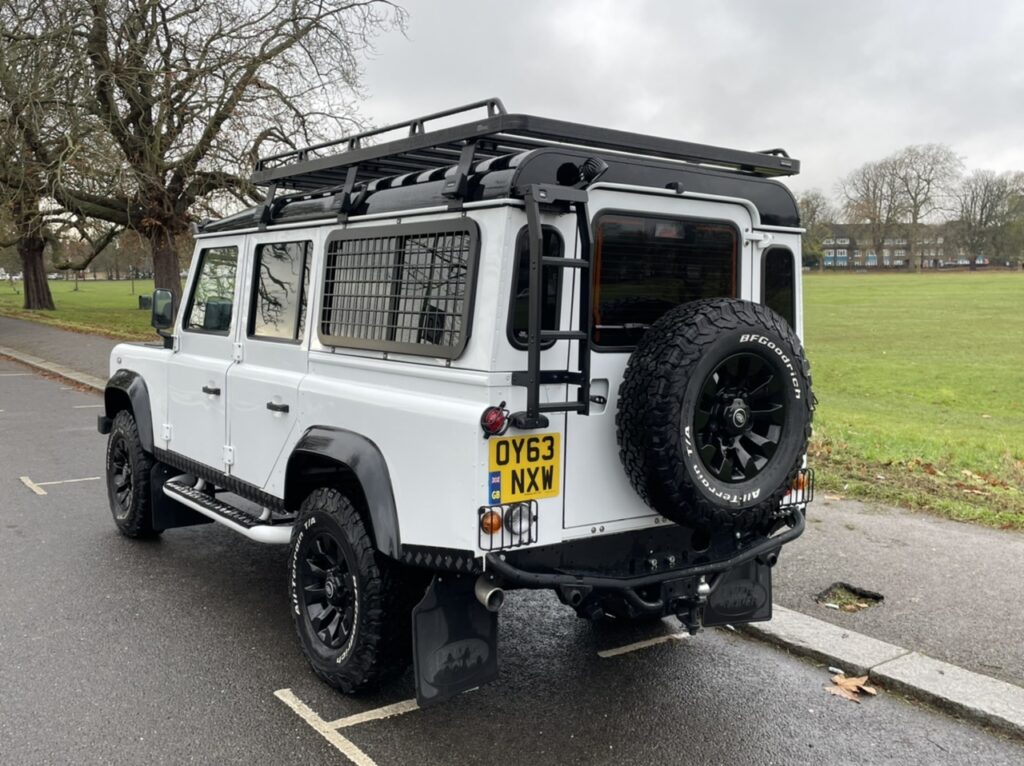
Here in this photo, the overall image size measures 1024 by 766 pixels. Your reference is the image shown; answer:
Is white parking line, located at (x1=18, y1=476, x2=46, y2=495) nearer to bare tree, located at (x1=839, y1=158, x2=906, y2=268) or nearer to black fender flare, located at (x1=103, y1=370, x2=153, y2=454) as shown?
black fender flare, located at (x1=103, y1=370, x2=153, y2=454)

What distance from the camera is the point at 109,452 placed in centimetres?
619

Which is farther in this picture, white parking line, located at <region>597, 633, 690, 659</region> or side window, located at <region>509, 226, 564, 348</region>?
white parking line, located at <region>597, 633, 690, 659</region>

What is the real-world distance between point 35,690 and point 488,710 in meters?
1.96

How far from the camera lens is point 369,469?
11.5 feet

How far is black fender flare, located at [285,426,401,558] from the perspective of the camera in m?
3.38

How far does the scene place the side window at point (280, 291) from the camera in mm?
4305

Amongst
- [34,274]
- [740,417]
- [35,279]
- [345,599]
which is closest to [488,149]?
[740,417]

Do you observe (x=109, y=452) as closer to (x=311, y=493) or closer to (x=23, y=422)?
(x=311, y=493)

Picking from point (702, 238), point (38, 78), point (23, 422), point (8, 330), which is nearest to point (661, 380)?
point (702, 238)

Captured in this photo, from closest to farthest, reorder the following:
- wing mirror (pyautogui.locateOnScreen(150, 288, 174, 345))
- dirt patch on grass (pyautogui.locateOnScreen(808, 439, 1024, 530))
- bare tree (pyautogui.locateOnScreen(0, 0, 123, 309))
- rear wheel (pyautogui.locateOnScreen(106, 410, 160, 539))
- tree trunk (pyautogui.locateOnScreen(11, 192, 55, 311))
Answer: wing mirror (pyautogui.locateOnScreen(150, 288, 174, 345)) → rear wheel (pyautogui.locateOnScreen(106, 410, 160, 539)) → dirt patch on grass (pyautogui.locateOnScreen(808, 439, 1024, 530)) → bare tree (pyautogui.locateOnScreen(0, 0, 123, 309)) → tree trunk (pyautogui.locateOnScreen(11, 192, 55, 311))

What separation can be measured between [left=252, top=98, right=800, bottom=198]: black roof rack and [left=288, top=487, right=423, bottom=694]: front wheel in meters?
1.42

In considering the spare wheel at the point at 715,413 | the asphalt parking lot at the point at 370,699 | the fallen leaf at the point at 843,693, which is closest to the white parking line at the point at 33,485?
the asphalt parking lot at the point at 370,699

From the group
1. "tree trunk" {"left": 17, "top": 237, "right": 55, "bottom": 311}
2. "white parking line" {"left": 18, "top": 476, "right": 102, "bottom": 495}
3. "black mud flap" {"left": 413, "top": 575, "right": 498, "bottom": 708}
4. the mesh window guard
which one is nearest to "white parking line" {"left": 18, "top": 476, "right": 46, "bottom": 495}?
"white parking line" {"left": 18, "top": 476, "right": 102, "bottom": 495}

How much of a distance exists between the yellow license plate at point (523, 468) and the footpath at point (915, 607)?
1.86 m
